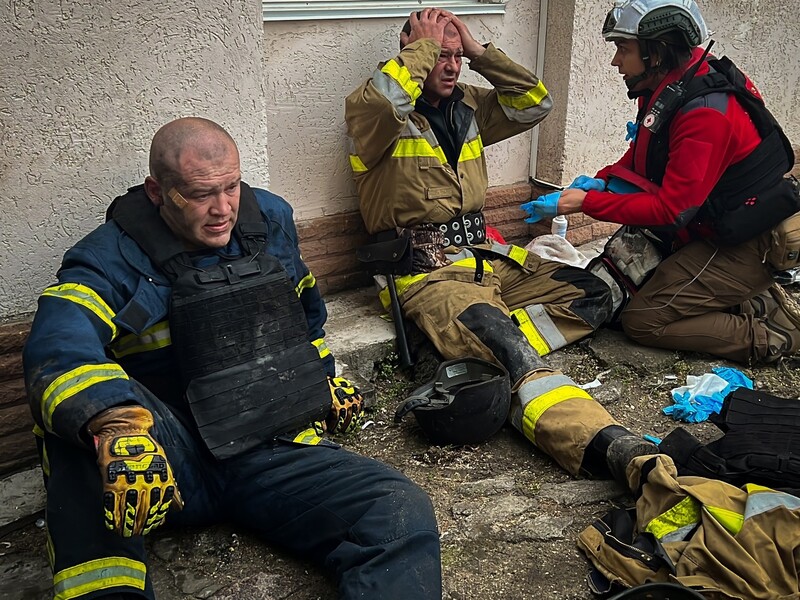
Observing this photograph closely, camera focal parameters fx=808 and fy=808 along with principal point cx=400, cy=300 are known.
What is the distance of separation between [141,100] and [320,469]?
1.62m

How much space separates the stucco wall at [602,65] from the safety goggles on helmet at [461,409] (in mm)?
2324

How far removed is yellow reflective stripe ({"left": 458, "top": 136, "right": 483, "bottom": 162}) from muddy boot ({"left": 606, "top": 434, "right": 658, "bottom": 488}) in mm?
1863

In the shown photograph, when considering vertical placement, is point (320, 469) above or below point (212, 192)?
below

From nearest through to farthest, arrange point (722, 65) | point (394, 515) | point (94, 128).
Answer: point (394, 515) < point (94, 128) < point (722, 65)

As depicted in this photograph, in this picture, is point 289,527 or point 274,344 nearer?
point 289,527

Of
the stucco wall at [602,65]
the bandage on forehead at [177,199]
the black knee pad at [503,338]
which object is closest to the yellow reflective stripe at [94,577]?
the bandage on forehead at [177,199]

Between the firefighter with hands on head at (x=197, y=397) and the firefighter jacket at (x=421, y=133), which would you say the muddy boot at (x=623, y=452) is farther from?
the firefighter jacket at (x=421, y=133)

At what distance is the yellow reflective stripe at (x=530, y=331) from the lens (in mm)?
4250

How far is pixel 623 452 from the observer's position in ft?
10.1

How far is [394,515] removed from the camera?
2535 mm

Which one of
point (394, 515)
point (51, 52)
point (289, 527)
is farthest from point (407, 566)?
point (51, 52)

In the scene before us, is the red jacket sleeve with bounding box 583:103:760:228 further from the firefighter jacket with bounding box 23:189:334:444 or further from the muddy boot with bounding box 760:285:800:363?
the firefighter jacket with bounding box 23:189:334:444

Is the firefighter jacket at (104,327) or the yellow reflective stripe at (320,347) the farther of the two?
the yellow reflective stripe at (320,347)

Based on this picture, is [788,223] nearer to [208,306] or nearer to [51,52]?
[208,306]
